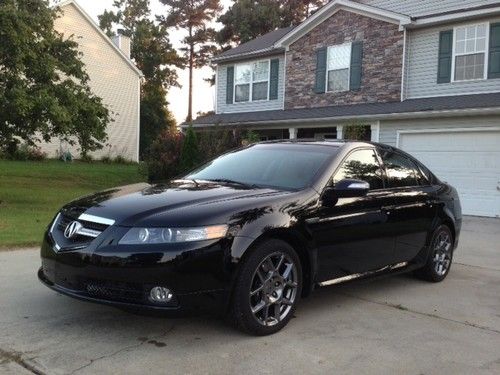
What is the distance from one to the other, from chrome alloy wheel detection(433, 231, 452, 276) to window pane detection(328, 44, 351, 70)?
12.6 m

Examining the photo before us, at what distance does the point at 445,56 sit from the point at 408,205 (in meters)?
11.8

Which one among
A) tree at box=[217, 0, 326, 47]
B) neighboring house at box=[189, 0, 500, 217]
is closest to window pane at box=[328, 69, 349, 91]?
neighboring house at box=[189, 0, 500, 217]

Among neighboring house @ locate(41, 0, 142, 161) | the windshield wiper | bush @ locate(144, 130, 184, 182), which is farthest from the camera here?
neighboring house @ locate(41, 0, 142, 161)

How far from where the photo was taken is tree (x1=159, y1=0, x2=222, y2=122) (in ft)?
153

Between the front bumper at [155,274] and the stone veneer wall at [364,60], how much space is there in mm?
14332

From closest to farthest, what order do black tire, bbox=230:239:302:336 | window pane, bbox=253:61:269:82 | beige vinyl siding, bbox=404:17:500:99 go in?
1. black tire, bbox=230:239:302:336
2. beige vinyl siding, bbox=404:17:500:99
3. window pane, bbox=253:61:269:82

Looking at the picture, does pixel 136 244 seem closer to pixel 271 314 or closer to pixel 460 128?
pixel 271 314

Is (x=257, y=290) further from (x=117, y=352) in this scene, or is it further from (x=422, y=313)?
(x=422, y=313)

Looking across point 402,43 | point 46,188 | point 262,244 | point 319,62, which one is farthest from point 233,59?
point 262,244

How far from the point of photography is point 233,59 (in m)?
22.1

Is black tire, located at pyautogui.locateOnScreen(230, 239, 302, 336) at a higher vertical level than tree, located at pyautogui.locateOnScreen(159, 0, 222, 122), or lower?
lower

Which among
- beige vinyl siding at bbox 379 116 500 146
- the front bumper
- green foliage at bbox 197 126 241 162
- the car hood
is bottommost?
the front bumper

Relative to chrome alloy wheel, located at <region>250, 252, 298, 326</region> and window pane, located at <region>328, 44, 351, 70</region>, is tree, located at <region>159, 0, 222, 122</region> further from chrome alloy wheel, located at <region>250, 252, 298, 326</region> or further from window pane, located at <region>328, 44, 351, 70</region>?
chrome alloy wheel, located at <region>250, 252, 298, 326</region>

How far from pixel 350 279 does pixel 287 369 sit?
1592 millimetres
